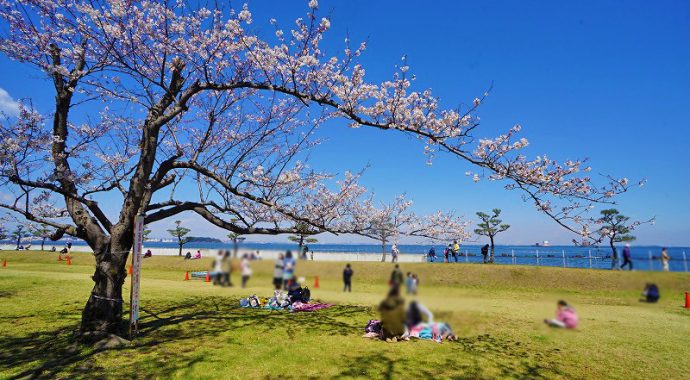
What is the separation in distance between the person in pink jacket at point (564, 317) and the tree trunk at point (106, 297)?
1160cm

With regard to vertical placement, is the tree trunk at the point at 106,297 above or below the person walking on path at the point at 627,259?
below

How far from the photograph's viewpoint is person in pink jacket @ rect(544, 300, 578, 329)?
141 centimetres

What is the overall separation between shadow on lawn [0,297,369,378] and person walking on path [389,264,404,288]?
28.8ft

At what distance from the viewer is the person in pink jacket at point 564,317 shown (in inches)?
55.3

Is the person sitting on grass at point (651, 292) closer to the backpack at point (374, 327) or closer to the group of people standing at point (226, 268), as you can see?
the group of people standing at point (226, 268)

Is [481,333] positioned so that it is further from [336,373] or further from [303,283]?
[303,283]

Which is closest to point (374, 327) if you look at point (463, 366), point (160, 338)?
point (463, 366)

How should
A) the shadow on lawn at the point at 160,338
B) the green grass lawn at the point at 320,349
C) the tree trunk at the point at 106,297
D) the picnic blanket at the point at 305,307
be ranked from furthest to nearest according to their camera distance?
1. the picnic blanket at the point at 305,307
2. the tree trunk at the point at 106,297
3. the green grass lawn at the point at 320,349
4. the shadow on lawn at the point at 160,338

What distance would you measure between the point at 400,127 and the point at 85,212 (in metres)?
10.2

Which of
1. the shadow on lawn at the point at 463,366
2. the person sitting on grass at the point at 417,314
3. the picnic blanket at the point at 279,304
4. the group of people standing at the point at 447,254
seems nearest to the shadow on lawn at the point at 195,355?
the shadow on lawn at the point at 463,366

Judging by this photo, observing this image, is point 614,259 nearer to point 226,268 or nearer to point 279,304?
point 226,268

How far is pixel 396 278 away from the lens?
4.82 feet

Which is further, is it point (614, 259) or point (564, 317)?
point (614, 259)

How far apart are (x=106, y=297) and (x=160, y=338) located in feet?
6.43
